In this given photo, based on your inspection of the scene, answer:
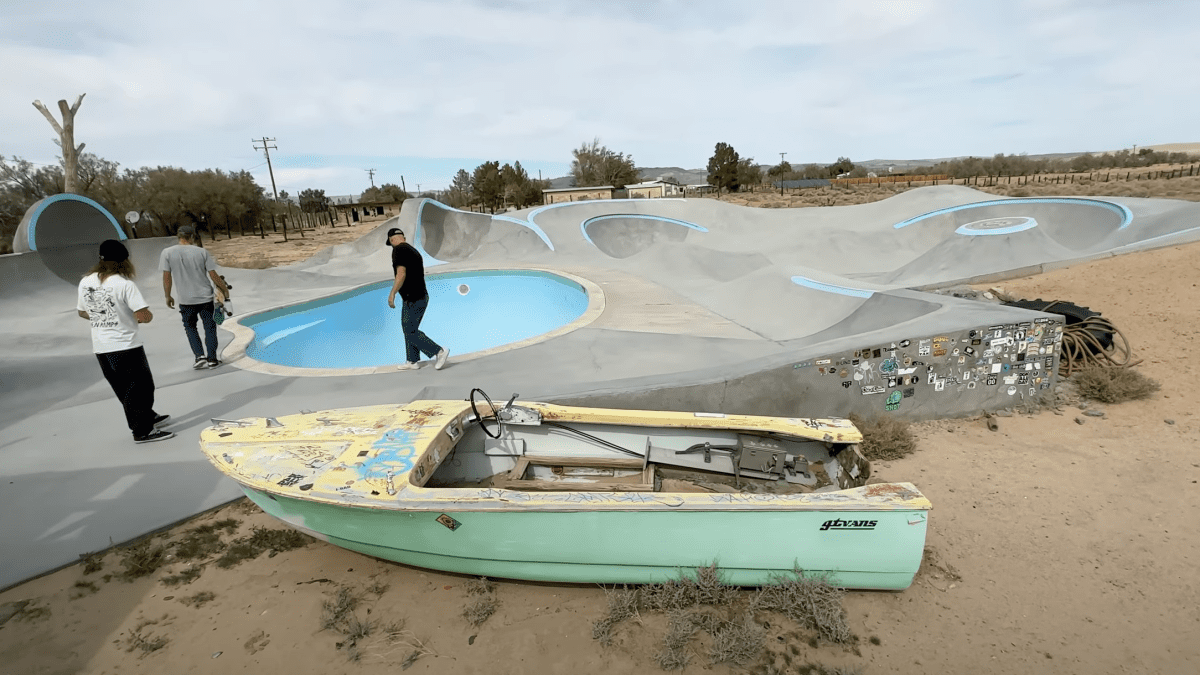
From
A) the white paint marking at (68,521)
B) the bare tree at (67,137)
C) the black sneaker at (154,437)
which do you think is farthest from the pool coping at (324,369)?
the bare tree at (67,137)

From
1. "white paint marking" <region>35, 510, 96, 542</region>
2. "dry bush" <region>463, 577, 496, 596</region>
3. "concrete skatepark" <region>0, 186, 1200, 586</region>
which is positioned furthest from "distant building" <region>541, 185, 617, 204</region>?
"dry bush" <region>463, 577, 496, 596</region>

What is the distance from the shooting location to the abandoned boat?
2.87 metres

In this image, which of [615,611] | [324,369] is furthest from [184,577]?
[324,369]

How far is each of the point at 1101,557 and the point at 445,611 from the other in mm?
4665

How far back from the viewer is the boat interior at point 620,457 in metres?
3.87

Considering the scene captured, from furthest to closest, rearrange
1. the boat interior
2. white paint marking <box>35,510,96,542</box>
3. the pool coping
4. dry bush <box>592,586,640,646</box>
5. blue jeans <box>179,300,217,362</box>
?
the pool coping → blue jeans <box>179,300,217,362</box> → the boat interior → white paint marking <box>35,510,96,542</box> → dry bush <box>592,586,640,646</box>

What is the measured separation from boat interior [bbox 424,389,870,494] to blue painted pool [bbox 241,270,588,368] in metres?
5.37

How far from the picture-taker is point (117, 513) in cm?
389

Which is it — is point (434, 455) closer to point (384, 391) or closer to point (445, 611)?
point (445, 611)

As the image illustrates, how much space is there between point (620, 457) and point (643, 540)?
1117 millimetres

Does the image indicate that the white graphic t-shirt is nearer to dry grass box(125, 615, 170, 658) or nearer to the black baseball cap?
the black baseball cap

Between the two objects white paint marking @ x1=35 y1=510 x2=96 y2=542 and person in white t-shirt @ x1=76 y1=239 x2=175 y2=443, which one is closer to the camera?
white paint marking @ x1=35 y1=510 x2=96 y2=542

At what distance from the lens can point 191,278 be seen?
626 cm

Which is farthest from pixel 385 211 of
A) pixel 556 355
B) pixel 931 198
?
pixel 556 355
